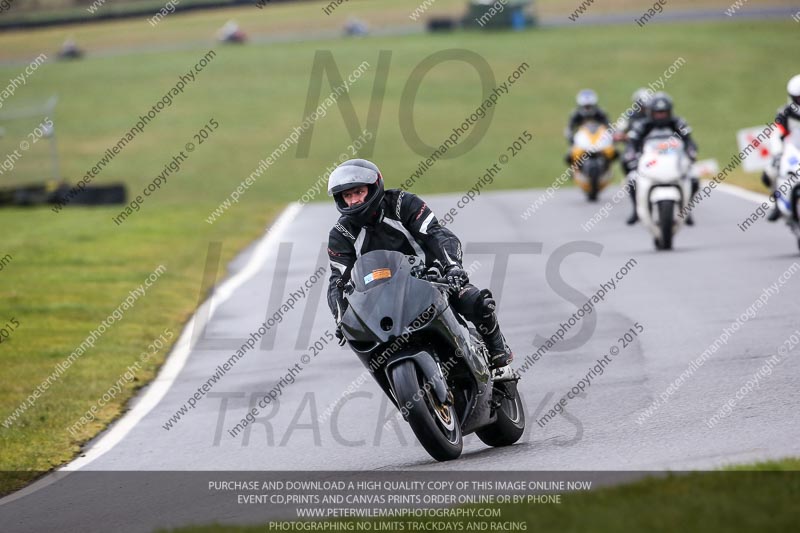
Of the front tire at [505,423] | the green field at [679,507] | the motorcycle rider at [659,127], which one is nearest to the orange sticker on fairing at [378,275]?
the front tire at [505,423]

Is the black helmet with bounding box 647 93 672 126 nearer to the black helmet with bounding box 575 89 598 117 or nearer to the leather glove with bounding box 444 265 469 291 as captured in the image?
the black helmet with bounding box 575 89 598 117

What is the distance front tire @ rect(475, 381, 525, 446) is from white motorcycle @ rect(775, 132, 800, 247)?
728 cm

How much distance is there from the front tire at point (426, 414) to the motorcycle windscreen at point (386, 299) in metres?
0.24

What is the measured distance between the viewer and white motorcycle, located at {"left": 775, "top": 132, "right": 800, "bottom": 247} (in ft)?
48.8

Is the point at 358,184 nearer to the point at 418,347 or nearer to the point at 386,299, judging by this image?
the point at 386,299

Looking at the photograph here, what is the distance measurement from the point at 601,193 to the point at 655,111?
358 inches

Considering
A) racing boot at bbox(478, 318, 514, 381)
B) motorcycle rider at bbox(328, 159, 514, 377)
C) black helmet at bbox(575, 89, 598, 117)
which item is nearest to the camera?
motorcycle rider at bbox(328, 159, 514, 377)

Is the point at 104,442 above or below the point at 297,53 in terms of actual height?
above

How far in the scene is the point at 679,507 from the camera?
5609mm

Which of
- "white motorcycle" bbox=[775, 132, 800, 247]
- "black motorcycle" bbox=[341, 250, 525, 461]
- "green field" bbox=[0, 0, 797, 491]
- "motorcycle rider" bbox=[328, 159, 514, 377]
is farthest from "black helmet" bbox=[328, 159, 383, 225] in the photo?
"white motorcycle" bbox=[775, 132, 800, 247]

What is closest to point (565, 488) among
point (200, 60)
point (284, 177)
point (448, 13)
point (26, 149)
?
point (26, 149)

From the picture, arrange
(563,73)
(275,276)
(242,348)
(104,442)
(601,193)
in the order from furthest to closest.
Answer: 1. (563,73)
2. (601,193)
3. (275,276)
4. (242,348)
5. (104,442)

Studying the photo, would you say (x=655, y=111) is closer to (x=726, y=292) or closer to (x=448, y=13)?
(x=726, y=292)

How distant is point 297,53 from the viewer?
201 feet
